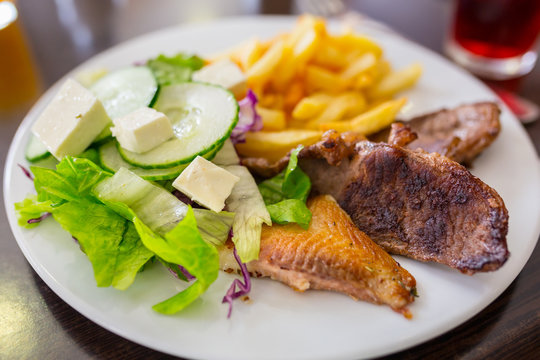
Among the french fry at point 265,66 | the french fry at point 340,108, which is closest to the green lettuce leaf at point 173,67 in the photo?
the french fry at point 265,66

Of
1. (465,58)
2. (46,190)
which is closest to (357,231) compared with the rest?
(46,190)

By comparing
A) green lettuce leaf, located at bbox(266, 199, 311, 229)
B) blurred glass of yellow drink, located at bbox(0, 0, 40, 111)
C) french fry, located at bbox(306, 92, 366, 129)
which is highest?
french fry, located at bbox(306, 92, 366, 129)

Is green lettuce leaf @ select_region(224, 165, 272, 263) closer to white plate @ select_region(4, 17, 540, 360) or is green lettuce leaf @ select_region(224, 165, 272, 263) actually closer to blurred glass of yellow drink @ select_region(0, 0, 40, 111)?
white plate @ select_region(4, 17, 540, 360)

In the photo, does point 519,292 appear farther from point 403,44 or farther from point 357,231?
point 403,44

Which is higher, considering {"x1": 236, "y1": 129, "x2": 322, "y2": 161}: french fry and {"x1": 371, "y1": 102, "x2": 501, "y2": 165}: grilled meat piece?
{"x1": 371, "y1": 102, "x2": 501, "y2": 165}: grilled meat piece

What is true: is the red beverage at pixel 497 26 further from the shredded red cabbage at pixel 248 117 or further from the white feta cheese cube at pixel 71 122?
the white feta cheese cube at pixel 71 122

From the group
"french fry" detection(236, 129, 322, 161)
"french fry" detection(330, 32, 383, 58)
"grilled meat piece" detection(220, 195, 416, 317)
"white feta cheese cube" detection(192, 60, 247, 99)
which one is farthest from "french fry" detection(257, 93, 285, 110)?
"grilled meat piece" detection(220, 195, 416, 317)
